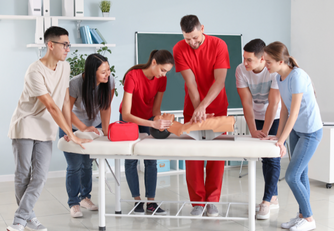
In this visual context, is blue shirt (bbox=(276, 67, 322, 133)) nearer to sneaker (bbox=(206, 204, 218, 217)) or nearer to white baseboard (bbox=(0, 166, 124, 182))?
sneaker (bbox=(206, 204, 218, 217))

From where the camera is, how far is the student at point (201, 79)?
2.56 metres

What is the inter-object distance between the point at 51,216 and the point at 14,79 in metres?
1.87

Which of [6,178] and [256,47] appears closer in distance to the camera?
[256,47]

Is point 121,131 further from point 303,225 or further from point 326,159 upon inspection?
point 326,159

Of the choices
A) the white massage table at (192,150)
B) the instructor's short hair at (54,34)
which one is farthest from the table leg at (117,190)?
the instructor's short hair at (54,34)

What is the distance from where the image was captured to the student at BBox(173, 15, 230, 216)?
2.56 metres

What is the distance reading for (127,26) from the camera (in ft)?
14.5

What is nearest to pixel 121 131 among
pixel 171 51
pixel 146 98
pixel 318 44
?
pixel 146 98

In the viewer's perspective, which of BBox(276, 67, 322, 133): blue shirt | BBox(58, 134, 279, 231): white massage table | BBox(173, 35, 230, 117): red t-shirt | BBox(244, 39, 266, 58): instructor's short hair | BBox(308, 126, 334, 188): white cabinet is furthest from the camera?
BBox(308, 126, 334, 188): white cabinet

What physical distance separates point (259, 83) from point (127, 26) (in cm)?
221

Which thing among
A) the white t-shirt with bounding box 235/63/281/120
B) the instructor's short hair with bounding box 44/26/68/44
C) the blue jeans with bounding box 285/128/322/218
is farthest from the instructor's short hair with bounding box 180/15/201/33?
the blue jeans with bounding box 285/128/322/218

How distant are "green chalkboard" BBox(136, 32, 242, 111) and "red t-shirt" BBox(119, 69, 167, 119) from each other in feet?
5.78

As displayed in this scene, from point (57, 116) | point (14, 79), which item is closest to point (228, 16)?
point (14, 79)

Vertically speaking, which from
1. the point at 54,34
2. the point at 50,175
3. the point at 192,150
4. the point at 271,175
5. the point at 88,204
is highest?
the point at 54,34
